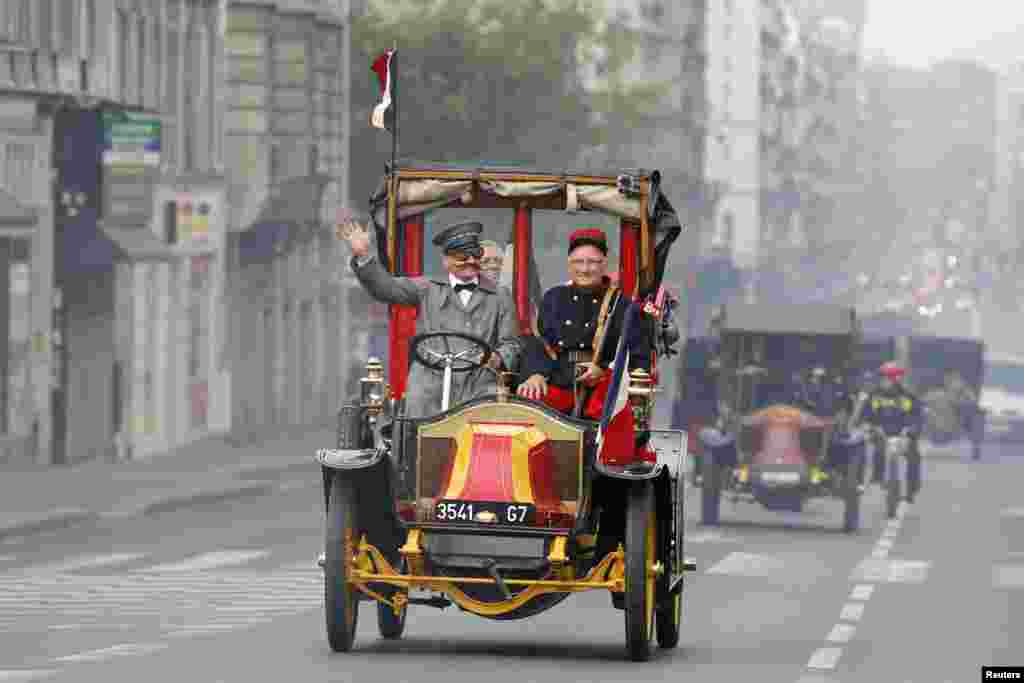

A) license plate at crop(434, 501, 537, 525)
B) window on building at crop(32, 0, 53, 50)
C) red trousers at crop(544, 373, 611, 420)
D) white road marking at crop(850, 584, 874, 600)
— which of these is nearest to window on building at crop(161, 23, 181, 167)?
window on building at crop(32, 0, 53, 50)

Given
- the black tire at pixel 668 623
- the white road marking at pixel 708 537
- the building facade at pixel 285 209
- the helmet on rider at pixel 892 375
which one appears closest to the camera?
the black tire at pixel 668 623

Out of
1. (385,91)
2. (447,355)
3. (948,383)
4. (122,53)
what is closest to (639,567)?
(447,355)

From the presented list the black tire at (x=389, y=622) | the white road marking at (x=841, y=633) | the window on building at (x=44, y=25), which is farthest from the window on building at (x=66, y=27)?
the black tire at (x=389, y=622)

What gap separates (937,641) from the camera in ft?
59.9

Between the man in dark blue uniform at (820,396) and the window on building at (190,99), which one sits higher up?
the window on building at (190,99)

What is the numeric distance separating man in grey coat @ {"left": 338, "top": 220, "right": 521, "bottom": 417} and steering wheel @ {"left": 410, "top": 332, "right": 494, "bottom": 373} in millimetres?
50

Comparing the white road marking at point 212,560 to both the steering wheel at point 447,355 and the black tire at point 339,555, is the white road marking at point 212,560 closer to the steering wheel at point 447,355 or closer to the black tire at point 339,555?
the steering wheel at point 447,355

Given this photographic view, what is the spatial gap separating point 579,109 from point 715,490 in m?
37.3

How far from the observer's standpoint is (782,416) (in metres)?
34.4

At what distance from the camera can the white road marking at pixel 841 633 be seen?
1811 centimetres

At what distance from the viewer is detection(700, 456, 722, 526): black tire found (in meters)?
34.2

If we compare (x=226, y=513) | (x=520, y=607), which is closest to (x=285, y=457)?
(x=226, y=513)

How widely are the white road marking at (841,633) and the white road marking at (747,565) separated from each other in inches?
246

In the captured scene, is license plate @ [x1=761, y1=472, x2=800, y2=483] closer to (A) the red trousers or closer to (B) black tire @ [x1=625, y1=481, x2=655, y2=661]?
(A) the red trousers
